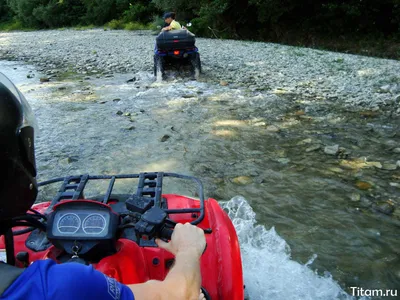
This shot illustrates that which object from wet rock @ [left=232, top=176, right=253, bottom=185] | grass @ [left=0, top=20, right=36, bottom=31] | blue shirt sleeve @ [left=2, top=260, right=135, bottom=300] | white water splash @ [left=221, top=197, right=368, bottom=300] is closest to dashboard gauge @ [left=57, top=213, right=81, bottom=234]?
blue shirt sleeve @ [left=2, top=260, right=135, bottom=300]

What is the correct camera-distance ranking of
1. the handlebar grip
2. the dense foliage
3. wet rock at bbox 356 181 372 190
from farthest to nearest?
the dense foliage < wet rock at bbox 356 181 372 190 < the handlebar grip

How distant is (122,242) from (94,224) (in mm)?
202

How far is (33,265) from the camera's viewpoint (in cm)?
114

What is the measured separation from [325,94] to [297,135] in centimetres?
241

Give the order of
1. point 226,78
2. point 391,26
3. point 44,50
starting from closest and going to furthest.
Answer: point 226,78 → point 391,26 → point 44,50

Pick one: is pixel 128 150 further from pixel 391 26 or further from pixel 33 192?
pixel 391 26

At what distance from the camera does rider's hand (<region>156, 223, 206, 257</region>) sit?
1666mm

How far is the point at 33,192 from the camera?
1425 millimetres

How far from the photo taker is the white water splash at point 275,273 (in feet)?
9.35

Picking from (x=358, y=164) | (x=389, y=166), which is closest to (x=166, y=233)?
(x=358, y=164)

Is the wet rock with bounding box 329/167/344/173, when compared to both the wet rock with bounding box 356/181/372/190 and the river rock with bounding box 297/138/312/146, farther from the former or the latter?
the river rock with bounding box 297/138/312/146

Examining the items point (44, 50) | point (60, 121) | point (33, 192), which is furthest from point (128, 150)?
point (44, 50)

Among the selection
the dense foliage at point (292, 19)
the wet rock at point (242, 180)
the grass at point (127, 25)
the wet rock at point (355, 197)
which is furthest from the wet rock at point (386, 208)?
the grass at point (127, 25)

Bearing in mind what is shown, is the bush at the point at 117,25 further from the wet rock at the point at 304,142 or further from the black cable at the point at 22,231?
the black cable at the point at 22,231
